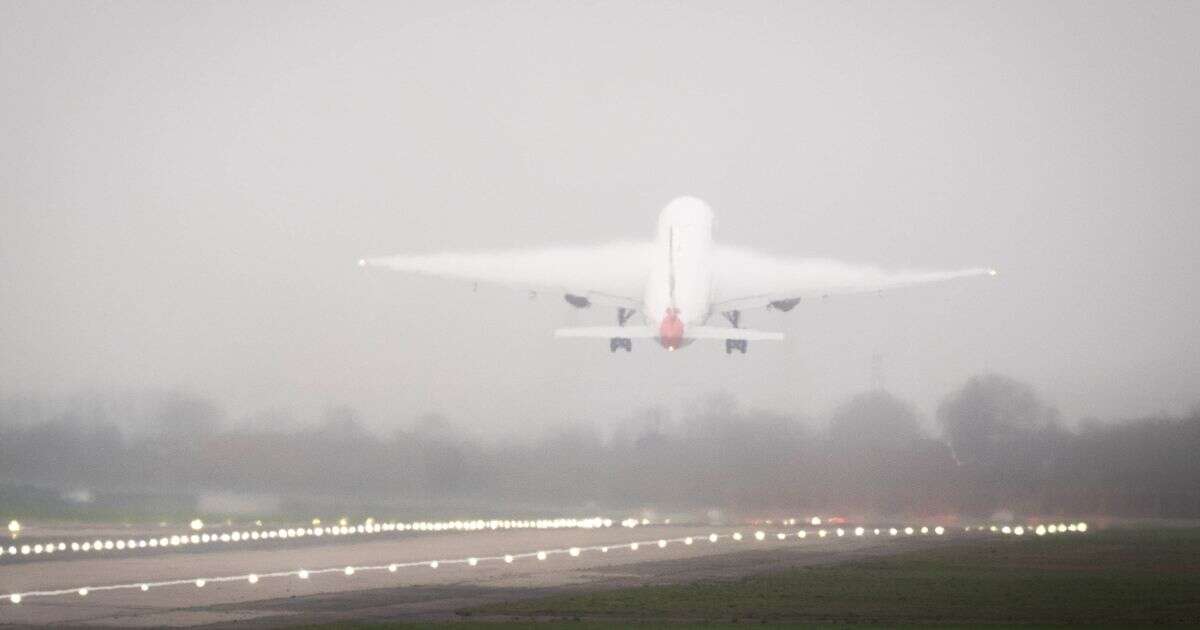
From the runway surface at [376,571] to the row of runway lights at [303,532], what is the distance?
2164mm

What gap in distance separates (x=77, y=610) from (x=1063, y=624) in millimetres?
21215

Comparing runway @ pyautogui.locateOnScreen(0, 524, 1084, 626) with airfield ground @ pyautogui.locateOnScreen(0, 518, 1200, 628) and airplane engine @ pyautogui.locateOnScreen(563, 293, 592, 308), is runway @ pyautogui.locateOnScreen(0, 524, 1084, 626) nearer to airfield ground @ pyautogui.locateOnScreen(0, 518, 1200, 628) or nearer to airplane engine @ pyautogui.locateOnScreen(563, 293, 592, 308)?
airfield ground @ pyautogui.locateOnScreen(0, 518, 1200, 628)

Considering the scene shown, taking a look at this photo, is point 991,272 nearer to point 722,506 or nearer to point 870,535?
point 870,535

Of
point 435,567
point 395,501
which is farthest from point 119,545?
point 395,501

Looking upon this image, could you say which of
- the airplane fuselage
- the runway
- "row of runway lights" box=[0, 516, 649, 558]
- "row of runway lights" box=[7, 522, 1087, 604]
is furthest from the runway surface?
the airplane fuselage

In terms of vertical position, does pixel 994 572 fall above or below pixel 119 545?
below

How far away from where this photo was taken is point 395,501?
270ft

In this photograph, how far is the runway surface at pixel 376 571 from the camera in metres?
40.2

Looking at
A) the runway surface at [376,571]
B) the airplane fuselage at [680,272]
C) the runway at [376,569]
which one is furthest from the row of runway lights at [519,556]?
the airplane fuselage at [680,272]

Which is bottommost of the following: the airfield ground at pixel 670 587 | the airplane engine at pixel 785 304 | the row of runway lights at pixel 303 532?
the airfield ground at pixel 670 587

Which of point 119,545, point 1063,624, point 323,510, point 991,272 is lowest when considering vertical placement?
point 1063,624

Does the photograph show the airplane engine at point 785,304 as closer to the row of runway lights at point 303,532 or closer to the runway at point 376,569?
the runway at point 376,569

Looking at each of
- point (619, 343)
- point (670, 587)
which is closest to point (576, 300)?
point (619, 343)

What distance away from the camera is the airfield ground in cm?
3928
